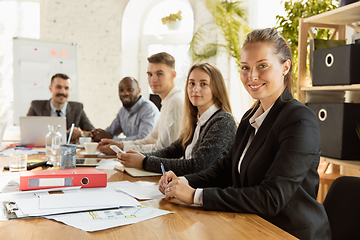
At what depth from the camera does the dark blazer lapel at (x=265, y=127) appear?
4.26 ft

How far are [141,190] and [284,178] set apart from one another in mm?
583

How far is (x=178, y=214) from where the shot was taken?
44.6 inches

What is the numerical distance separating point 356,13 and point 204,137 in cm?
156

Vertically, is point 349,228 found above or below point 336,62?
below

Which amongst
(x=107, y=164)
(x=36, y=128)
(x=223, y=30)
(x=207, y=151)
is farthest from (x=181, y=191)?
(x=223, y=30)

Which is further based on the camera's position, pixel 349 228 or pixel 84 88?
pixel 84 88

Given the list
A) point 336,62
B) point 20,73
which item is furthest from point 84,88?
point 336,62

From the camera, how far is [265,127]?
51.4 inches

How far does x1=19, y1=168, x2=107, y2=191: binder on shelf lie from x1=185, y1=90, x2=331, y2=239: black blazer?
508mm

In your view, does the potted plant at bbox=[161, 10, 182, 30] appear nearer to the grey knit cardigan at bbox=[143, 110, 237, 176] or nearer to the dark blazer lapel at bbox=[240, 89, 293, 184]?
the grey knit cardigan at bbox=[143, 110, 237, 176]

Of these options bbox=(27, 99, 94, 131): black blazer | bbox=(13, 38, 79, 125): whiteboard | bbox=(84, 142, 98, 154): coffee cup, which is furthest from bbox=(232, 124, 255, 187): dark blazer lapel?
bbox=(13, 38, 79, 125): whiteboard

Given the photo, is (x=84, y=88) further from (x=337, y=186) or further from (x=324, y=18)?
(x=337, y=186)

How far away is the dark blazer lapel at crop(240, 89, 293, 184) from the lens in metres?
1.30

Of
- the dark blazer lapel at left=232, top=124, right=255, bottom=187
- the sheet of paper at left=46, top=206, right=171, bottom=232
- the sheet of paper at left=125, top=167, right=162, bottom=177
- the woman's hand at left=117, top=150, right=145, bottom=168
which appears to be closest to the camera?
the sheet of paper at left=46, top=206, right=171, bottom=232
